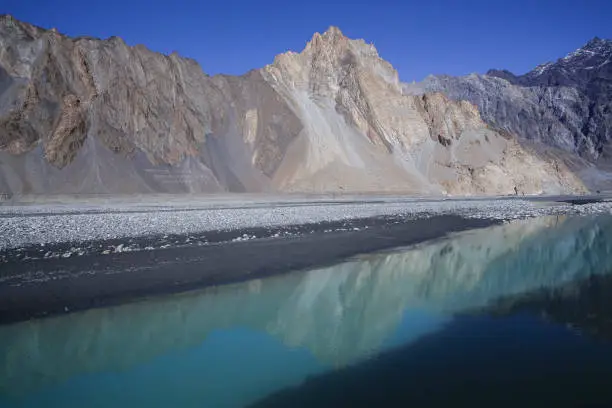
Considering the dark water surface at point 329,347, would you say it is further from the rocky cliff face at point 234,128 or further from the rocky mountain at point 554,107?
the rocky mountain at point 554,107

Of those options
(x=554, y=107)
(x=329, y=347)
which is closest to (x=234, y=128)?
(x=329, y=347)

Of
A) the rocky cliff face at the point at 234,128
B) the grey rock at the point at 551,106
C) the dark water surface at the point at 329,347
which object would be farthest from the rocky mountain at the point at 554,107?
the dark water surface at the point at 329,347

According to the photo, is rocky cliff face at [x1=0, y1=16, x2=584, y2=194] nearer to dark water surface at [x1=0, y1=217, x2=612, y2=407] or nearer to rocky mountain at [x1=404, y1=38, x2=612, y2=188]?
dark water surface at [x1=0, y1=217, x2=612, y2=407]

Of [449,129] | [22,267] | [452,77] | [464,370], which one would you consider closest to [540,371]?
[464,370]

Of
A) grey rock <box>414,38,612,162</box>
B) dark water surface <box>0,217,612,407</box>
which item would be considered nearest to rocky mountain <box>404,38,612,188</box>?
grey rock <box>414,38,612,162</box>

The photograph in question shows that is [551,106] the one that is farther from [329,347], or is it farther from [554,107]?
[329,347]

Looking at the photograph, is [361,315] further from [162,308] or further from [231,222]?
[231,222]

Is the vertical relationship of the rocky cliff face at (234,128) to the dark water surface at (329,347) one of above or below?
above
